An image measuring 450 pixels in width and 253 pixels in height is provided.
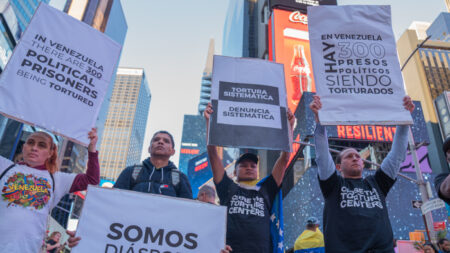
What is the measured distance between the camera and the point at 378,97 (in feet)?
12.9

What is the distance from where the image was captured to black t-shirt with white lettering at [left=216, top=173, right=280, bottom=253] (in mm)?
3338

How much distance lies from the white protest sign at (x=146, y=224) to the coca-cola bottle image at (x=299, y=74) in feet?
74.7

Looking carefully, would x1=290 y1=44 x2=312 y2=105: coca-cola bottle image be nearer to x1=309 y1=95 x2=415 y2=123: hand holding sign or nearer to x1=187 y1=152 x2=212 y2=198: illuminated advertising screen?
x1=187 y1=152 x2=212 y2=198: illuminated advertising screen

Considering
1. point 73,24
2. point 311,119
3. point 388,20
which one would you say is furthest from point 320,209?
point 73,24

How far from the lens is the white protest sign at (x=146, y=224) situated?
2.54m

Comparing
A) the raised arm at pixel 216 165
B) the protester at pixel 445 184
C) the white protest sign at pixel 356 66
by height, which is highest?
the white protest sign at pixel 356 66

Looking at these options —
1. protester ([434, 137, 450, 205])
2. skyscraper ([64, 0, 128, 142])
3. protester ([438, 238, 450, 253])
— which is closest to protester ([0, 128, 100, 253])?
protester ([434, 137, 450, 205])

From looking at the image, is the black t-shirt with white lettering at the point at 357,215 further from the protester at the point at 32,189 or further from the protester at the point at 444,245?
the protester at the point at 444,245

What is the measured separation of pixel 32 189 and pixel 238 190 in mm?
2111

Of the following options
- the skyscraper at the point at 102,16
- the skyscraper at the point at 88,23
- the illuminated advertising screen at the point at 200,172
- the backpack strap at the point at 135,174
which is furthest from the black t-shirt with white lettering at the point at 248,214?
the skyscraper at the point at 102,16

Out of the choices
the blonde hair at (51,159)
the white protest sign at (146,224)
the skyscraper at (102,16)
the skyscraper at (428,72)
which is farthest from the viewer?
the skyscraper at (102,16)

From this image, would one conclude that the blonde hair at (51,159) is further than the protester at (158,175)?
No

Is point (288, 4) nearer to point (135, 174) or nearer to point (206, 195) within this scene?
point (206, 195)

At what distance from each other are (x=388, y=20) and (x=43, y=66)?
4.61m
